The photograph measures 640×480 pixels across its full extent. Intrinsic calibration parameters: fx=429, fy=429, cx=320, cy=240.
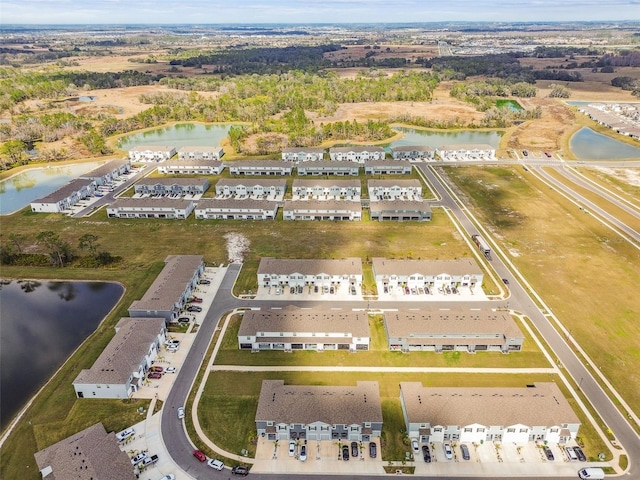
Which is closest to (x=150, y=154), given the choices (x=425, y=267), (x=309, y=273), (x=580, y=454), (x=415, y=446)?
(x=309, y=273)

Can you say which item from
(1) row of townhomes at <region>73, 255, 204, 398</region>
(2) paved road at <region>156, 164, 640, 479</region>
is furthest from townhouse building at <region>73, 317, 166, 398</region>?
(2) paved road at <region>156, 164, 640, 479</region>

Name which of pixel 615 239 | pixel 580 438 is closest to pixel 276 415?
→ pixel 580 438

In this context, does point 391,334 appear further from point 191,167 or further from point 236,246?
point 191,167

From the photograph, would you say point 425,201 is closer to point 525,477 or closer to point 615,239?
point 615,239

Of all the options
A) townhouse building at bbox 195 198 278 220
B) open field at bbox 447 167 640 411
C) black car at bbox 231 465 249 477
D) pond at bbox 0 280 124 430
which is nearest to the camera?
black car at bbox 231 465 249 477

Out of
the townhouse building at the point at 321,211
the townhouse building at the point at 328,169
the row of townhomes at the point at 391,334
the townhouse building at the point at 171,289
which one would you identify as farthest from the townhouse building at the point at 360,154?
the row of townhomes at the point at 391,334

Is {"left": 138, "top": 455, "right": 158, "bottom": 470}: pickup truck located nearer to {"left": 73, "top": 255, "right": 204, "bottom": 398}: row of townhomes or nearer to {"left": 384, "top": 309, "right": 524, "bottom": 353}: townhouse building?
{"left": 73, "top": 255, "right": 204, "bottom": 398}: row of townhomes

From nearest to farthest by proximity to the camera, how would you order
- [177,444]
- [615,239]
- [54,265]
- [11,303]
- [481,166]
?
[177,444] → [11,303] → [54,265] → [615,239] → [481,166]
